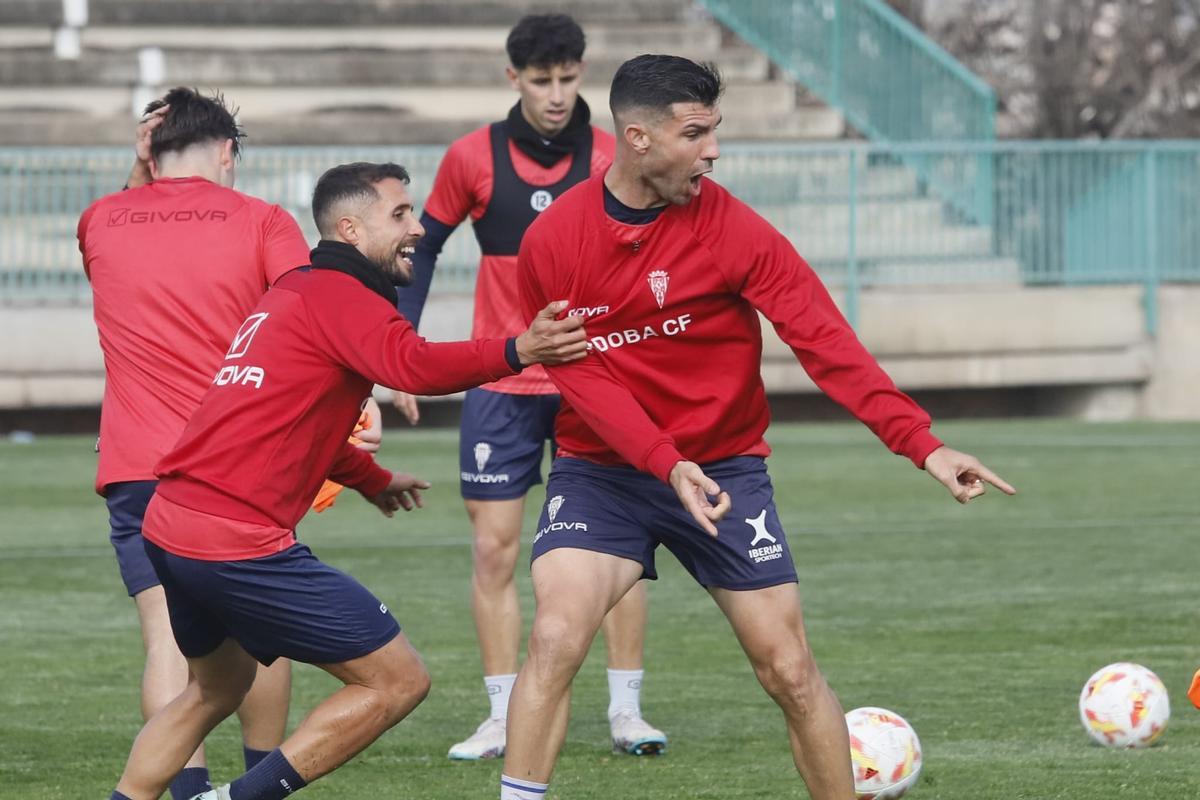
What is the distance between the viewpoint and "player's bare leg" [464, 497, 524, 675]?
7.48 m

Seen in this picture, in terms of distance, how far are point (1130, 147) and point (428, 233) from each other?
14.5 meters

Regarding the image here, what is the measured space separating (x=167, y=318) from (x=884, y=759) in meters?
2.38

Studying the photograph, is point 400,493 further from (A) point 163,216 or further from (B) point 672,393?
(A) point 163,216

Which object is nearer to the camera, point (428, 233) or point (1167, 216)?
point (428, 233)

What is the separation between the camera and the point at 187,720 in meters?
5.59

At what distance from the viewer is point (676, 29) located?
2620 cm

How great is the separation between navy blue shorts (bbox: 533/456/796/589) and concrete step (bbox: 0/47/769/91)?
19301 mm

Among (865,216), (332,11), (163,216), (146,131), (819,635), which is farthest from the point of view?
(332,11)

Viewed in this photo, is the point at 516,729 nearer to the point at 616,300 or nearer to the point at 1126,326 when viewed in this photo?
the point at 616,300

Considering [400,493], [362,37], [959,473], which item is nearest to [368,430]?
[400,493]

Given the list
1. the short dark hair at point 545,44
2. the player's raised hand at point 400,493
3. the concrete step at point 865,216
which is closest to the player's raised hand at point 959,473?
the player's raised hand at point 400,493

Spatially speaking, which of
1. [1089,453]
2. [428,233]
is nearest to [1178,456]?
[1089,453]

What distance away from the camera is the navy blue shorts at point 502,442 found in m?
7.61

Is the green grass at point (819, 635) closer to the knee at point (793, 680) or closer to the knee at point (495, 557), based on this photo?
the knee at point (495, 557)
